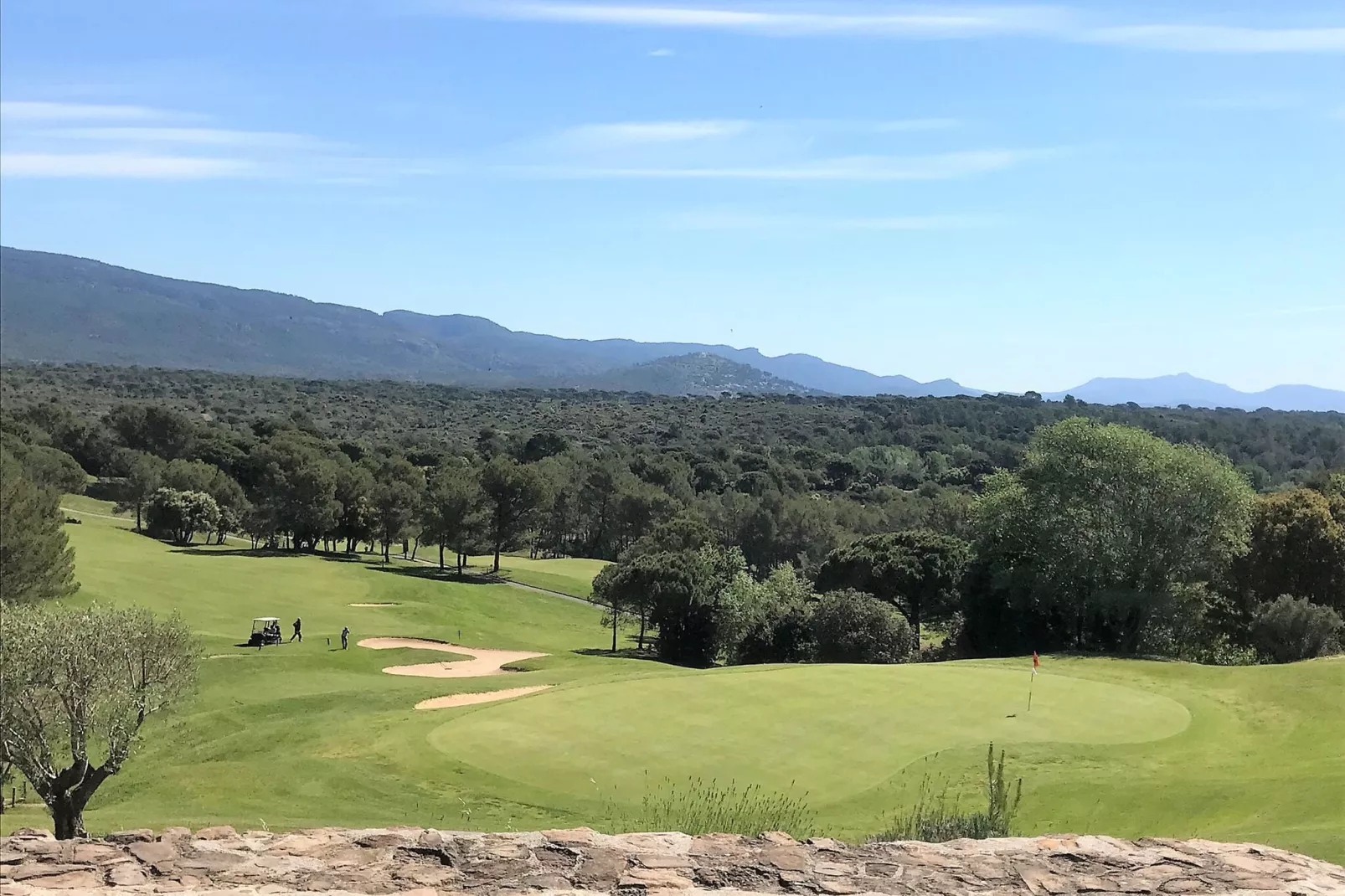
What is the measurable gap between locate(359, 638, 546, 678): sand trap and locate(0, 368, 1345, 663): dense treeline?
6.02 metres

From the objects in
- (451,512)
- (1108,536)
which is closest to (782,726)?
(1108,536)

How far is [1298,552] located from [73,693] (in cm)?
4563

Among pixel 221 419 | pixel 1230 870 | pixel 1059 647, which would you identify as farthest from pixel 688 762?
pixel 221 419

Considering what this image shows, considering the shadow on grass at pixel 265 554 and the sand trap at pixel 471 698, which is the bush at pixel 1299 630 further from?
the shadow on grass at pixel 265 554

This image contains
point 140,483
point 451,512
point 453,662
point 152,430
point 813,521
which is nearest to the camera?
point 453,662

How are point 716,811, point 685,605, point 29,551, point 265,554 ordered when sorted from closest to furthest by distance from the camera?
point 716,811 < point 29,551 < point 685,605 < point 265,554

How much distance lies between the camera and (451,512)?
6512 centimetres

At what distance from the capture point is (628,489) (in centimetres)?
9075

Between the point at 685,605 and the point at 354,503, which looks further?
the point at 354,503

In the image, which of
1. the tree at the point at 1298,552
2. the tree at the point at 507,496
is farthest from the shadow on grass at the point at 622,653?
the tree at the point at 1298,552

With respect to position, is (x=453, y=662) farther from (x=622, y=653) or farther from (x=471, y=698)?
(x=471, y=698)

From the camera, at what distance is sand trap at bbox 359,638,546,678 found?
121 ft

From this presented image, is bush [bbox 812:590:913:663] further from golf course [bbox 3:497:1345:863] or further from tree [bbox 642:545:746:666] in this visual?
golf course [bbox 3:497:1345:863]

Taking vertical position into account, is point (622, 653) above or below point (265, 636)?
below
